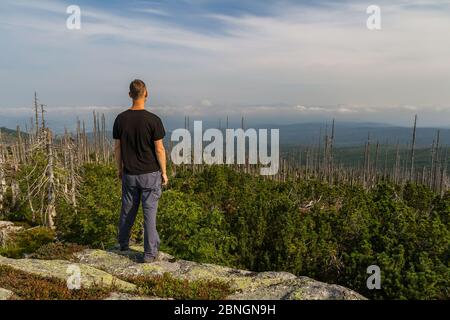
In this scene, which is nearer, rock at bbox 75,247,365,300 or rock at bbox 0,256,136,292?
rock at bbox 75,247,365,300

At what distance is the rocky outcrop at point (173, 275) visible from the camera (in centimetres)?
615

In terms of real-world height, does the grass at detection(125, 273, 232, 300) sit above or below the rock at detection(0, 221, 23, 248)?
above

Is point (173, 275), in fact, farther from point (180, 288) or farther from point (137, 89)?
point (137, 89)

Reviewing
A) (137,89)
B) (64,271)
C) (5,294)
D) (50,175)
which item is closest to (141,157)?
(137,89)

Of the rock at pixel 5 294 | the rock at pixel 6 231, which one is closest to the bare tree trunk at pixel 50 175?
the rock at pixel 6 231

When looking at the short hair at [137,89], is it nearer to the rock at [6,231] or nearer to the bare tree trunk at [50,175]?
the rock at [6,231]

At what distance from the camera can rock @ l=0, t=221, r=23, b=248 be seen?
21.9m

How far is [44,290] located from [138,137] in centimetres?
300

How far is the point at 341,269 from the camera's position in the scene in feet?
48.7

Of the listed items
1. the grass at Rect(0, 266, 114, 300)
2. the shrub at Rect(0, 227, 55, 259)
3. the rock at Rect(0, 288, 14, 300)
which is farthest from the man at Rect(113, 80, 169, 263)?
the shrub at Rect(0, 227, 55, 259)

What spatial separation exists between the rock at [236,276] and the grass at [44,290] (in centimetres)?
132

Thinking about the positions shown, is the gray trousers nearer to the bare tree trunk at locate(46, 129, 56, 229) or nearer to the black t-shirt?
the black t-shirt

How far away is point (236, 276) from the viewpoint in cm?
745

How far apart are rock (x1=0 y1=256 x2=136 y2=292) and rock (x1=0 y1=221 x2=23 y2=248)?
16.4m
